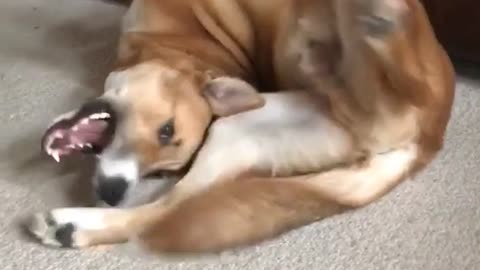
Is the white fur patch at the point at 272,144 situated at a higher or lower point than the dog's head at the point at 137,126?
lower

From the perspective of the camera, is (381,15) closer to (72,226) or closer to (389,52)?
(389,52)

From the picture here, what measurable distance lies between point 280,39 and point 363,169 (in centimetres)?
25

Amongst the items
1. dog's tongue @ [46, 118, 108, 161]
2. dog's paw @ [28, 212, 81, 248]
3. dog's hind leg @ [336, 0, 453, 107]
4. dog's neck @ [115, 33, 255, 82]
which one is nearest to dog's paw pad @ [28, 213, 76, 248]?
dog's paw @ [28, 212, 81, 248]

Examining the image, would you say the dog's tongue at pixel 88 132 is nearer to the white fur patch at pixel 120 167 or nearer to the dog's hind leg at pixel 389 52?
the white fur patch at pixel 120 167

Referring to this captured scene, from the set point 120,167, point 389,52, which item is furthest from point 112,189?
point 389,52

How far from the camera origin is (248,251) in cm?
123

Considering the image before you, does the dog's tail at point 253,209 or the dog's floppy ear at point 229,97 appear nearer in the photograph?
the dog's tail at point 253,209

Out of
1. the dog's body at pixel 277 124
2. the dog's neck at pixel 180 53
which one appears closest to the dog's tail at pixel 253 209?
the dog's body at pixel 277 124

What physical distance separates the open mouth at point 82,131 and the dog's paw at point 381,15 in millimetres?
350

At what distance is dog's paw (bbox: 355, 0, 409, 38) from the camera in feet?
3.90

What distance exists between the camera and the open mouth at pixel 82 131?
1.28 meters

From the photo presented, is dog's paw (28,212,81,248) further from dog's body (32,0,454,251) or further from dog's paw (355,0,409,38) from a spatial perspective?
dog's paw (355,0,409,38)

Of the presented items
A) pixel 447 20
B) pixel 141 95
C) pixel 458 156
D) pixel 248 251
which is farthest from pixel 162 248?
pixel 447 20

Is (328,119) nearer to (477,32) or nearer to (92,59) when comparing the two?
(477,32)
